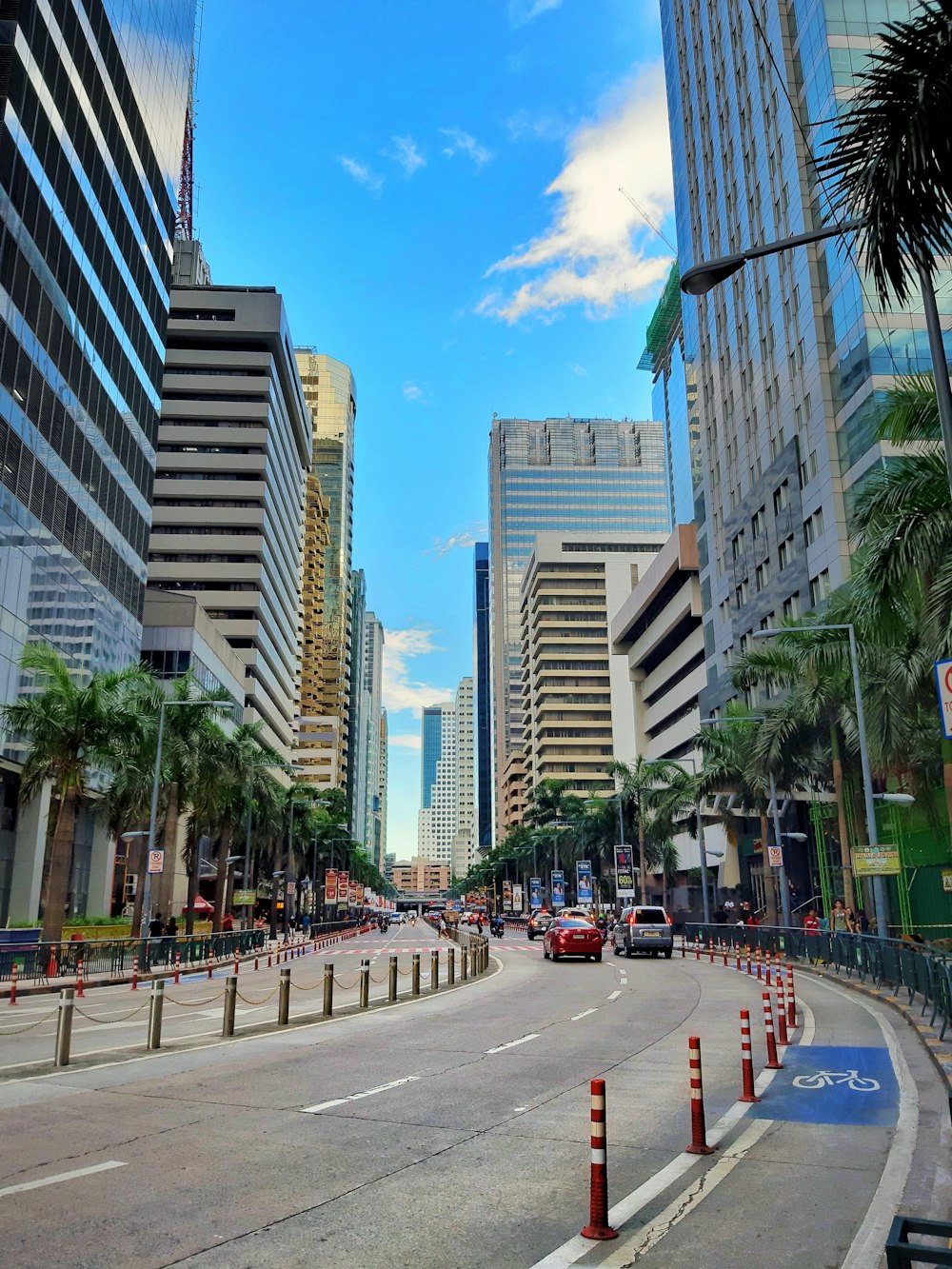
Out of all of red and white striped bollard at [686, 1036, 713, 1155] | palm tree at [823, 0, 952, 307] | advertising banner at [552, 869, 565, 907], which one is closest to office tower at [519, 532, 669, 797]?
→ advertising banner at [552, 869, 565, 907]

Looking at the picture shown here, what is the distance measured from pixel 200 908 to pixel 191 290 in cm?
7819

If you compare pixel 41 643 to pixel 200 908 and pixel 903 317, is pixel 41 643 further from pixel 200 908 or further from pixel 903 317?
pixel 903 317

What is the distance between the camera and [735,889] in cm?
6894

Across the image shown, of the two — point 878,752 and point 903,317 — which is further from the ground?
point 903,317

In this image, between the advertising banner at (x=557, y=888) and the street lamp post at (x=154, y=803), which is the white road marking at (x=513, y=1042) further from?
the advertising banner at (x=557, y=888)

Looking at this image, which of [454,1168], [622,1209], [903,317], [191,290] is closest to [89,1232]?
[454,1168]

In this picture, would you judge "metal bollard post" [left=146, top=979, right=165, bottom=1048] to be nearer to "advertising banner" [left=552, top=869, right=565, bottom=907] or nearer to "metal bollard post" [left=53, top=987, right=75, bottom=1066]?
"metal bollard post" [left=53, top=987, right=75, bottom=1066]

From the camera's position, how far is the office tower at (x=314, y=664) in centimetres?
17700

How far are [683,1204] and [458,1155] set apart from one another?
216cm

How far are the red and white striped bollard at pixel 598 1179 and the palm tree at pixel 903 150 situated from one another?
6.59m

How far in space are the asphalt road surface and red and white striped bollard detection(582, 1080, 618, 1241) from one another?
111mm

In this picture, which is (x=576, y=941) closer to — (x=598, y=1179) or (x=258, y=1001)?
(x=258, y=1001)

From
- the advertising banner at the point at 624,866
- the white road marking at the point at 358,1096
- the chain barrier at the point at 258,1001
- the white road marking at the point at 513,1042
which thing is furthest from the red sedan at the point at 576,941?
the advertising banner at the point at 624,866

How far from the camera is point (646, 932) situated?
3981 centimetres
